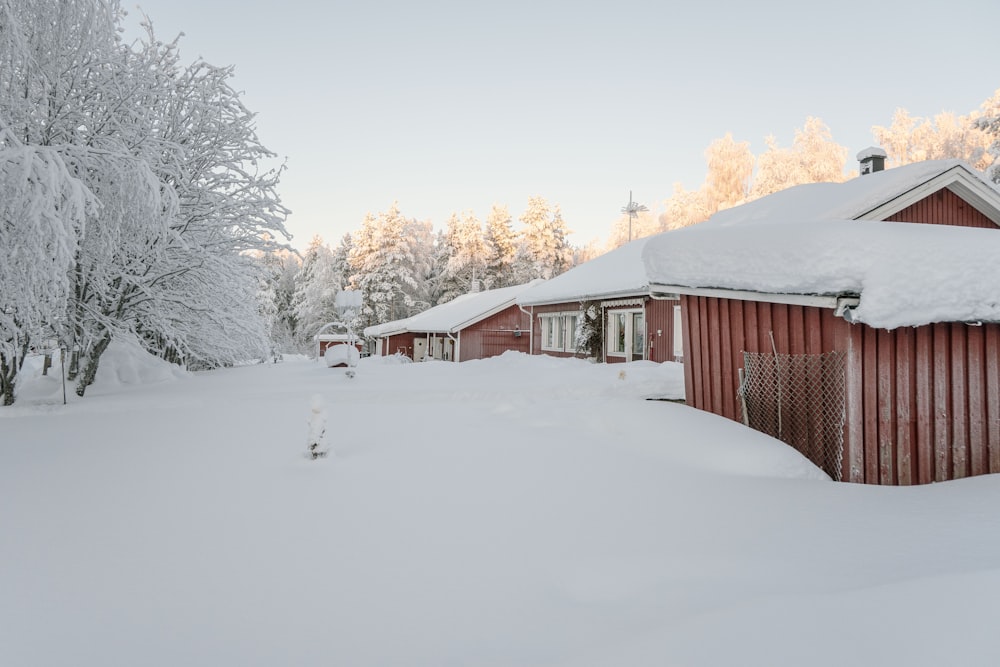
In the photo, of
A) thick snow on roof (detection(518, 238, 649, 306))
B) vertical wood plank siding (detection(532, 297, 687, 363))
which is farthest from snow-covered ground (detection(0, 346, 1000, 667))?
thick snow on roof (detection(518, 238, 649, 306))

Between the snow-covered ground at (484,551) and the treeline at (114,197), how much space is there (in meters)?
2.72

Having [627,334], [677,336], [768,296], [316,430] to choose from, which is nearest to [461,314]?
[627,334]

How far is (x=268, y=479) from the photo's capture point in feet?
18.8

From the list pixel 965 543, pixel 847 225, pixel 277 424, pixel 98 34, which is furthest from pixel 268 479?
pixel 98 34

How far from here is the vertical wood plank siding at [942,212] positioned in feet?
35.8

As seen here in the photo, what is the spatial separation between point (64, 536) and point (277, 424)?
4403mm

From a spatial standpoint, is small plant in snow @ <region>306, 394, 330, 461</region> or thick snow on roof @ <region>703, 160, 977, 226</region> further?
thick snow on roof @ <region>703, 160, 977, 226</region>

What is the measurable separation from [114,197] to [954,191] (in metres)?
15.5

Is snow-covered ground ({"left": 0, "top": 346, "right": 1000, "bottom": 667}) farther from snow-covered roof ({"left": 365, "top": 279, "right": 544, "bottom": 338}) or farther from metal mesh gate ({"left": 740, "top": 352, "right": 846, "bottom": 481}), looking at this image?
snow-covered roof ({"left": 365, "top": 279, "right": 544, "bottom": 338})

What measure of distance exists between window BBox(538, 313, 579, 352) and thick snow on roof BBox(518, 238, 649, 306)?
84cm

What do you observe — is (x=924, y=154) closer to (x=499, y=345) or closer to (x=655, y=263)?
(x=499, y=345)

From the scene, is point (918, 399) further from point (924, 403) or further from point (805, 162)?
point (805, 162)

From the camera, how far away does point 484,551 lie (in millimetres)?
4004

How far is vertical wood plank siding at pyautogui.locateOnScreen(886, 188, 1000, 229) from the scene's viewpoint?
35.8 feet
